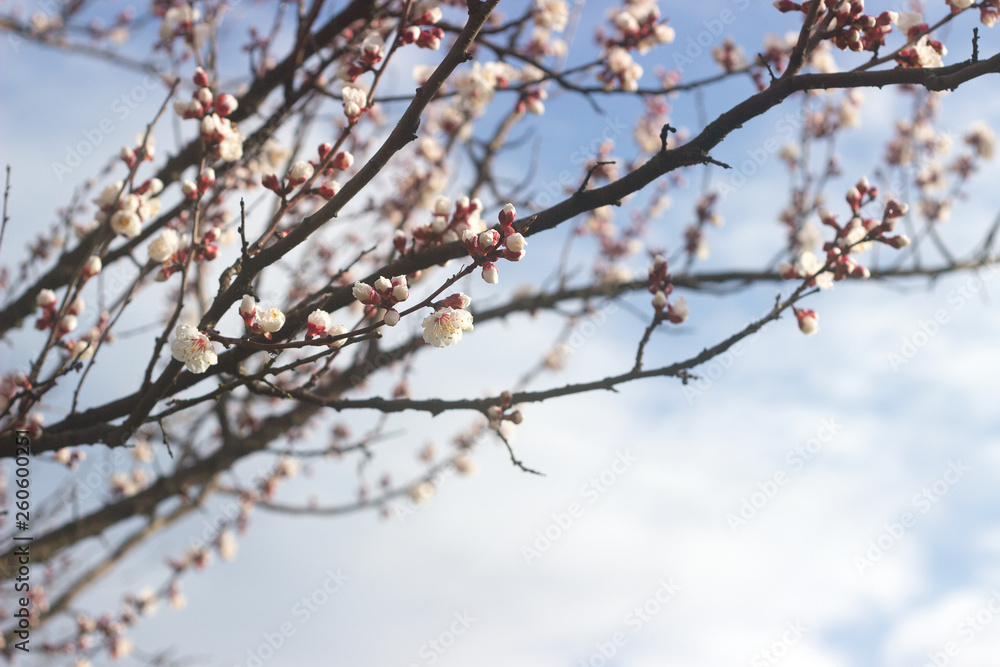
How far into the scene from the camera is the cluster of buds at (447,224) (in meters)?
2.29

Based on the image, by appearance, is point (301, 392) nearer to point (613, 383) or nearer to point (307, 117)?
point (613, 383)

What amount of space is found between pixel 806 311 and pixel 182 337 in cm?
219

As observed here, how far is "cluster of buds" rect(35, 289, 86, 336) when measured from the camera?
8.35 ft

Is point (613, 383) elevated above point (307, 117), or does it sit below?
below

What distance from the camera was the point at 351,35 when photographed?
3594 millimetres

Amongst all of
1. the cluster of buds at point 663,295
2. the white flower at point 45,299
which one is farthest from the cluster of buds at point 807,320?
the white flower at point 45,299

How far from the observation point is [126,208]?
2.36 m

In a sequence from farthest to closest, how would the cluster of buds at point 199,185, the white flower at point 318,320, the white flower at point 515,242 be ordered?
the cluster of buds at point 199,185, the white flower at point 318,320, the white flower at point 515,242

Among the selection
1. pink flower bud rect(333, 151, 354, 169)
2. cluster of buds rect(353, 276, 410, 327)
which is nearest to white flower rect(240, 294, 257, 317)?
cluster of buds rect(353, 276, 410, 327)

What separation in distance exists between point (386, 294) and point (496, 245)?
1.07 feet

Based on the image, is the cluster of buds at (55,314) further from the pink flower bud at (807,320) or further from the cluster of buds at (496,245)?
the pink flower bud at (807,320)

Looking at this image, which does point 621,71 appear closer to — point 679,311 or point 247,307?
point 679,311

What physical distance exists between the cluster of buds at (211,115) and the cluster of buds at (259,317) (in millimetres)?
761

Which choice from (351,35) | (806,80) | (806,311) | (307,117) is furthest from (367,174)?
(307,117)
